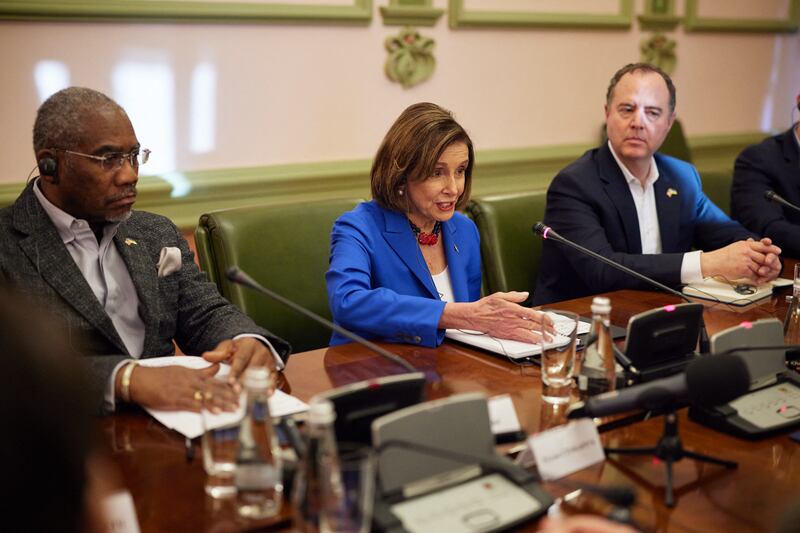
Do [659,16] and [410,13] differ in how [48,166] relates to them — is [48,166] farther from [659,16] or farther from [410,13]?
[659,16]

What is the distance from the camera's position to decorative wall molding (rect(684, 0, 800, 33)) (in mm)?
5250

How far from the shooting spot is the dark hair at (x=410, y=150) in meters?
2.45

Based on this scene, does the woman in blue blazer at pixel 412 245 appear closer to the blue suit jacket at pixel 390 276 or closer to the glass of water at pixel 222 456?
the blue suit jacket at pixel 390 276

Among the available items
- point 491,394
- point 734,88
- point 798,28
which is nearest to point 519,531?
point 491,394

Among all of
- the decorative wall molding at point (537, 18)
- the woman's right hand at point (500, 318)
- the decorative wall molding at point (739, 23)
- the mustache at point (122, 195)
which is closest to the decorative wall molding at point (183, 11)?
the decorative wall molding at point (537, 18)

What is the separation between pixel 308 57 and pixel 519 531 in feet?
9.74

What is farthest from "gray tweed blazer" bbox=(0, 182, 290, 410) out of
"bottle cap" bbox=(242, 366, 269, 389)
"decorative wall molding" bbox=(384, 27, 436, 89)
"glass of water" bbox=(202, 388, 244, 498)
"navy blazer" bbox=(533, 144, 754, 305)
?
"decorative wall molding" bbox=(384, 27, 436, 89)

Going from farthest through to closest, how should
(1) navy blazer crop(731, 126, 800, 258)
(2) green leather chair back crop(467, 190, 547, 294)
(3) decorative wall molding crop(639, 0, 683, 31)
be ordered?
(3) decorative wall molding crop(639, 0, 683, 31) → (1) navy blazer crop(731, 126, 800, 258) → (2) green leather chair back crop(467, 190, 547, 294)

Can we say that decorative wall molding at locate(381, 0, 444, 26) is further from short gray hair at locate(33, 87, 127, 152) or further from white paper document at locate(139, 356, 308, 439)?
white paper document at locate(139, 356, 308, 439)

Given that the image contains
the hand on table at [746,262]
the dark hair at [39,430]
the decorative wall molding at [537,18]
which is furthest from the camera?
the decorative wall molding at [537,18]

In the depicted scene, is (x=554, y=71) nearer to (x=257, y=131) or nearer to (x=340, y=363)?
(x=257, y=131)

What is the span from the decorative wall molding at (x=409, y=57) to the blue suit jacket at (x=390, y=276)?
1.65m

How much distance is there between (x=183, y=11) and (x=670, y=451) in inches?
106

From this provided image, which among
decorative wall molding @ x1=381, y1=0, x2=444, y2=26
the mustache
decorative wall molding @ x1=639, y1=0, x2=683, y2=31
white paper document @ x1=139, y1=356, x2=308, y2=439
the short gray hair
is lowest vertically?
white paper document @ x1=139, y1=356, x2=308, y2=439
